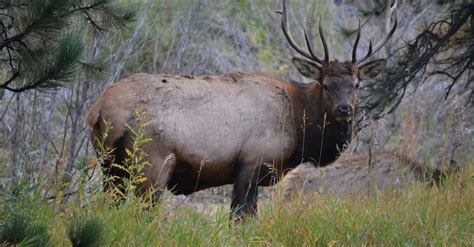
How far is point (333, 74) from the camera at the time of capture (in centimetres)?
905

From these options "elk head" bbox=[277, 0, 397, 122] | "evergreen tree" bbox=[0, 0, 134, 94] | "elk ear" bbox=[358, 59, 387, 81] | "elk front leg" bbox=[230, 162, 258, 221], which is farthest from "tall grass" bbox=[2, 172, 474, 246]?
"elk ear" bbox=[358, 59, 387, 81]

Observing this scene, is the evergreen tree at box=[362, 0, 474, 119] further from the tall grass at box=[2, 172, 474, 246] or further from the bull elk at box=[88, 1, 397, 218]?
the tall grass at box=[2, 172, 474, 246]

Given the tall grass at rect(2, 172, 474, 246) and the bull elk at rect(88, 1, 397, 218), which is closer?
the tall grass at rect(2, 172, 474, 246)

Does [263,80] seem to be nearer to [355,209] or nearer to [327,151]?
[327,151]

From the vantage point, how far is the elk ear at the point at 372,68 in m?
9.31

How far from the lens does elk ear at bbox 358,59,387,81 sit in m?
9.31

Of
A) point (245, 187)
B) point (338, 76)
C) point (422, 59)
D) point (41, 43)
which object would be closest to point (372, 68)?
point (338, 76)

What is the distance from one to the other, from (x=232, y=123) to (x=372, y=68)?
1.64m

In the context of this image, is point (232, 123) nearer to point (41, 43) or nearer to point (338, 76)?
point (338, 76)

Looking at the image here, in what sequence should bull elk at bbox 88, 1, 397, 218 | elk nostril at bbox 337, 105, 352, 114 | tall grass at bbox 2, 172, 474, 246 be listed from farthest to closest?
elk nostril at bbox 337, 105, 352, 114 < bull elk at bbox 88, 1, 397, 218 < tall grass at bbox 2, 172, 474, 246

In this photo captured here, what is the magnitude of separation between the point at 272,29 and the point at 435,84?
149 inches

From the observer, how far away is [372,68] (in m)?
9.38

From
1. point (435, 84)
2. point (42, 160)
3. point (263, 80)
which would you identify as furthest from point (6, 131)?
point (435, 84)

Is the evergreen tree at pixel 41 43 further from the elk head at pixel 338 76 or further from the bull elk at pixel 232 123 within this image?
the elk head at pixel 338 76
